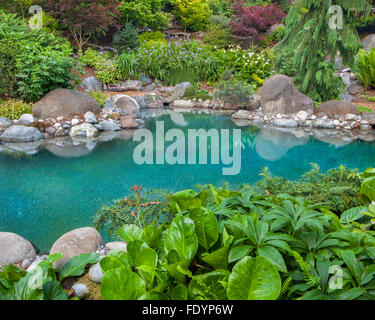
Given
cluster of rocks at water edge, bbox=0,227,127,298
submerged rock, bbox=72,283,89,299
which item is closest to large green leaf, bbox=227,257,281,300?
submerged rock, bbox=72,283,89,299

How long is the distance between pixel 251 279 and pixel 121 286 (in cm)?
48

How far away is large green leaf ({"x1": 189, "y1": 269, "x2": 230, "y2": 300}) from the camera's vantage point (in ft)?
3.79

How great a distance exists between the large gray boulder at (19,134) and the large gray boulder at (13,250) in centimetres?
466

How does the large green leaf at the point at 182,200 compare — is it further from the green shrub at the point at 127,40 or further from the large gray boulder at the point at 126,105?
the green shrub at the point at 127,40

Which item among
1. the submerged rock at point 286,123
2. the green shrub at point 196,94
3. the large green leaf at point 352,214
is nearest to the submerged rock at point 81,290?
the large green leaf at point 352,214

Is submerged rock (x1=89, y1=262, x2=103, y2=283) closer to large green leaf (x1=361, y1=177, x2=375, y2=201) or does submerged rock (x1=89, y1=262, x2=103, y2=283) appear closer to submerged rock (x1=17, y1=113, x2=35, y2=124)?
large green leaf (x1=361, y1=177, x2=375, y2=201)

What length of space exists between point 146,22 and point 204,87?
213 inches

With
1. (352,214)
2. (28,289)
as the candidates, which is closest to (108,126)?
(352,214)

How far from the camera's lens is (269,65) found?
12492 millimetres

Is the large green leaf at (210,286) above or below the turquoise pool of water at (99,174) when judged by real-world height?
above

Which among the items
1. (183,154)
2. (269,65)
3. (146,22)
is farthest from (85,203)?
(146,22)

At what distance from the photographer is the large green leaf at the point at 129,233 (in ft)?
5.27

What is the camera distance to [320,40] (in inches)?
353
